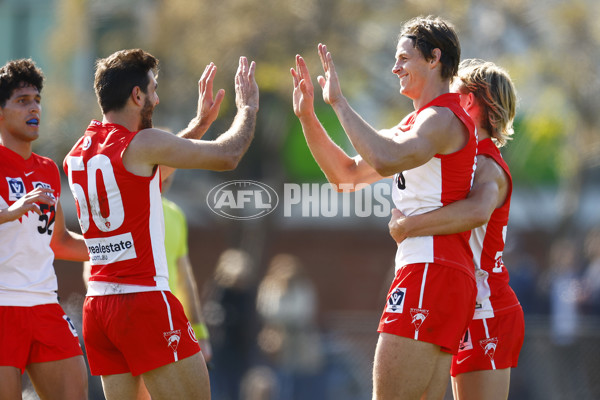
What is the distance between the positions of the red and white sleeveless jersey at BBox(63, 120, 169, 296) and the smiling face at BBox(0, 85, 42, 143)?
0.95 meters

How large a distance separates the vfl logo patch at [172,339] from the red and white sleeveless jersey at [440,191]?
1.27 m

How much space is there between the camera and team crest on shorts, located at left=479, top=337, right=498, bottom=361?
4949 millimetres

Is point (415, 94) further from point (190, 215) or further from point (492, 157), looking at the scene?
point (190, 215)

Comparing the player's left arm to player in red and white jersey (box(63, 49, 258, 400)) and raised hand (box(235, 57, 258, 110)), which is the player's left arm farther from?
raised hand (box(235, 57, 258, 110))

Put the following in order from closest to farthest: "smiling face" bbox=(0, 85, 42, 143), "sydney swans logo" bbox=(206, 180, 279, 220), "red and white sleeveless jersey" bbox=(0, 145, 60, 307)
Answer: "red and white sleeveless jersey" bbox=(0, 145, 60, 307)
"smiling face" bbox=(0, 85, 42, 143)
"sydney swans logo" bbox=(206, 180, 279, 220)

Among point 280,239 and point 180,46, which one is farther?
point 280,239

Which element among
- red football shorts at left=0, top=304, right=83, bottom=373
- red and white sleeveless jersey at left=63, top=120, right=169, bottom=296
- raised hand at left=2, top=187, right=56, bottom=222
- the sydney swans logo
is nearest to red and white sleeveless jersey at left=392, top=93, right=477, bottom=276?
red and white sleeveless jersey at left=63, top=120, right=169, bottom=296

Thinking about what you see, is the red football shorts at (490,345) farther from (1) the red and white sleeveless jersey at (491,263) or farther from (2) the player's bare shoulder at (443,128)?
(2) the player's bare shoulder at (443,128)

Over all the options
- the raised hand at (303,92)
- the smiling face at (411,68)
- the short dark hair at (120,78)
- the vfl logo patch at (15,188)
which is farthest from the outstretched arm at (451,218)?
the vfl logo patch at (15,188)

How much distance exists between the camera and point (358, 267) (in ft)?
60.7

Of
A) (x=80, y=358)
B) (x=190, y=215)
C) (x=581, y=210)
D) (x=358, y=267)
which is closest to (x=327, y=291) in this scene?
(x=358, y=267)

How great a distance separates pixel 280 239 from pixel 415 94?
45.8 ft

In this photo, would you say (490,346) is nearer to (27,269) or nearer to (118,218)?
(118,218)

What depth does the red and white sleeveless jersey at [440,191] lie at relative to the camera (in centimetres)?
458
